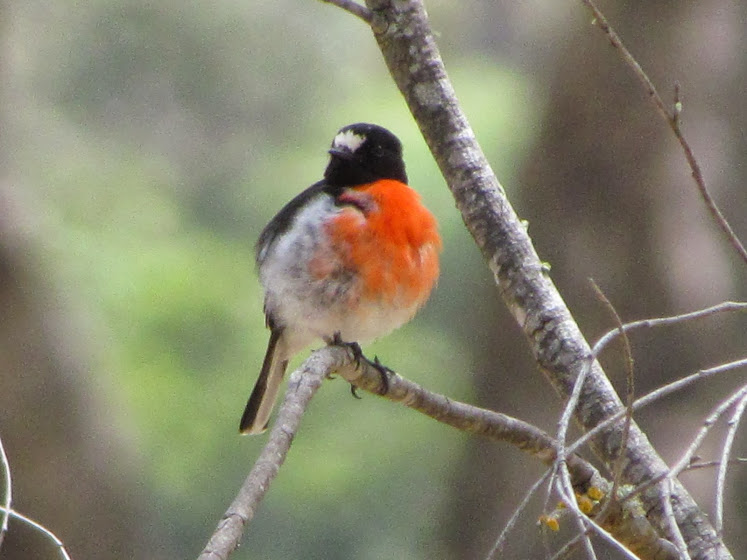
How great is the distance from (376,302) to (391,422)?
9.12ft

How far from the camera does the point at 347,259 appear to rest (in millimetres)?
4055

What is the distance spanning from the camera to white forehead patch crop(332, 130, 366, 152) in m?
4.57

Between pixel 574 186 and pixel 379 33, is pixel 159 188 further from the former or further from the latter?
pixel 379 33

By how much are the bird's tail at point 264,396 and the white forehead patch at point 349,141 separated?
2.52ft

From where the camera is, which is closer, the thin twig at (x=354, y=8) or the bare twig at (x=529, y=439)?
the bare twig at (x=529, y=439)

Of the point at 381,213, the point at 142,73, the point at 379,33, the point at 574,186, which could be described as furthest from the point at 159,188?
the point at 379,33

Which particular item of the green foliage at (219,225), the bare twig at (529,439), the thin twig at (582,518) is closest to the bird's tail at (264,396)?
the green foliage at (219,225)

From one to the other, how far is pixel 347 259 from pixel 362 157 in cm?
67

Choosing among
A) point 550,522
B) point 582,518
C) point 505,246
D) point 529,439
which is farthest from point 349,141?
point 582,518

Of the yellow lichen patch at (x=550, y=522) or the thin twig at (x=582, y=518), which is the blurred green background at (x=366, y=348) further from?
the thin twig at (x=582, y=518)

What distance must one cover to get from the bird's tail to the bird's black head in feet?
2.21

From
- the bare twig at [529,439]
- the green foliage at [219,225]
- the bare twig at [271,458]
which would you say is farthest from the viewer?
the green foliage at [219,225]

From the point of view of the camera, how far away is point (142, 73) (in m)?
8.02

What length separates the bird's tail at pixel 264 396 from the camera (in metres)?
4.62
